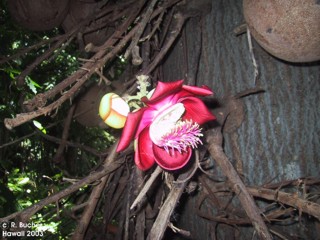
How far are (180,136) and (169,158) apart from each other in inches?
3.8

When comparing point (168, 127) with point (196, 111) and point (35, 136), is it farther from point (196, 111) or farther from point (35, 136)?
point (35, 136)

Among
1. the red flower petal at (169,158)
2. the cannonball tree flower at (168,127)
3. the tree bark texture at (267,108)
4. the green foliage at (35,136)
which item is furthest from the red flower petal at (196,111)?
the green foliage at (35,136)

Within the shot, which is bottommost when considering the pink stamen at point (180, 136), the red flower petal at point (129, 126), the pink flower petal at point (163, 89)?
the pink stamen at point (180, 136)

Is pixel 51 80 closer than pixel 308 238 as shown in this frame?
No

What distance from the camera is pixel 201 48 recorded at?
4.55 ft

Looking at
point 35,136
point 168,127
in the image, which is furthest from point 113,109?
point 35,136

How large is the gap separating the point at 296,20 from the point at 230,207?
77cm

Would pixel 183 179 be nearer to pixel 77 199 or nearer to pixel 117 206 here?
pixel 117 206

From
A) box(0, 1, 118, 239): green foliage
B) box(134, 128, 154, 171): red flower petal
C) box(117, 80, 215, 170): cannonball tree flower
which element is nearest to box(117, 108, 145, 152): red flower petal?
box(117, 80, 215, 170): cannonball tree flower

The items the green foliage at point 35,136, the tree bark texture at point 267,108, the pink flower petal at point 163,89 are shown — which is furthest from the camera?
the green foliage at point 35,136

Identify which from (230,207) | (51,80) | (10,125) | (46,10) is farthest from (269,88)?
(51,80)

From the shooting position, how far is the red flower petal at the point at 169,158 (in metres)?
0.89

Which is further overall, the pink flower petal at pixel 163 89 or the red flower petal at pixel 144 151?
the red flower petal at pixel 144 151

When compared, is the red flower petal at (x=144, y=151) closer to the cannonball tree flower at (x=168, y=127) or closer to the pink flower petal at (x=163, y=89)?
the cannonball tree flower at (x=168, y=127)
